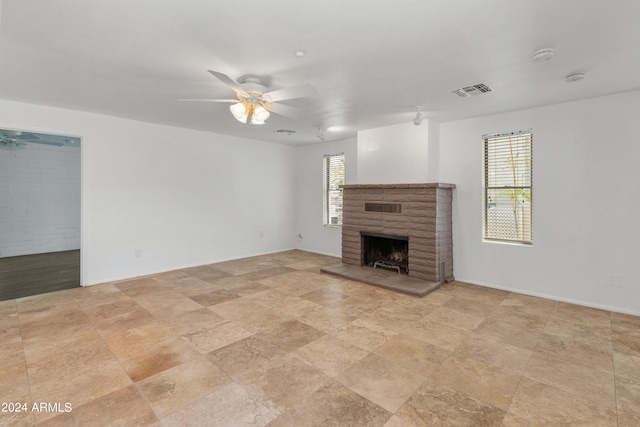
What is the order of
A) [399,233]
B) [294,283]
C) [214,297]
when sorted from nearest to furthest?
[214,297]
[294,283]
[399,233]

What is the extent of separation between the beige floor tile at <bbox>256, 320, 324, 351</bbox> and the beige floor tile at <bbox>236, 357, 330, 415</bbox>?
11.3 inches

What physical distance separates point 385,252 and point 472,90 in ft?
10.0

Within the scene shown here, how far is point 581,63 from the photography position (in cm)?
275

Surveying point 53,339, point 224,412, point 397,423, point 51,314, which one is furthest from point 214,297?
point 397,423

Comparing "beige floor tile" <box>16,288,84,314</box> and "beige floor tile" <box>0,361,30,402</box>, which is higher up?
"beige floor tile" <box>16,288,84,314</box>

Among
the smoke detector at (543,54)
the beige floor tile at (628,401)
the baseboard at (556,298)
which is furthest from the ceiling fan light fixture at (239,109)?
the baseboard at (556,298)

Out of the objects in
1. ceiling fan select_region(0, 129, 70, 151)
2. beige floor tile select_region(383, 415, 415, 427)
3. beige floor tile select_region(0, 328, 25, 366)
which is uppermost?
ceiling fan select_region(0, 129, 70, 151)

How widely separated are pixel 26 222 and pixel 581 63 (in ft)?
33.2

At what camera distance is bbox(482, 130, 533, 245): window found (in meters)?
4.22

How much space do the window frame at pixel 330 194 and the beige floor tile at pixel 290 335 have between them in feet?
12.3

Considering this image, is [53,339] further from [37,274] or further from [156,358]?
[37,274]

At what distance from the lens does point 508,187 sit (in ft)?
14.3

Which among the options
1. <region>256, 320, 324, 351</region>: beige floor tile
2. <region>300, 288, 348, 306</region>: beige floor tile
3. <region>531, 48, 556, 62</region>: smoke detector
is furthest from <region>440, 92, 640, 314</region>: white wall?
<region>256, 320, 324, 351</region>: beige floor tile

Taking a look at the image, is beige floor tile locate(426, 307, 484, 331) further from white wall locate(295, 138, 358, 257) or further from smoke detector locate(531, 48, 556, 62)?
white wall locate(295, 138, 358, 257)
